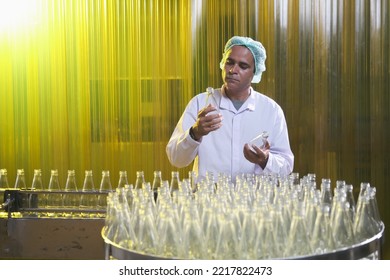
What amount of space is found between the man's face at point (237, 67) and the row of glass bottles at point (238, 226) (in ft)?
3.75

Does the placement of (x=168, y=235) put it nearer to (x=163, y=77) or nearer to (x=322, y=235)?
(x=322, y=235)

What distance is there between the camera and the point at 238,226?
177 cm

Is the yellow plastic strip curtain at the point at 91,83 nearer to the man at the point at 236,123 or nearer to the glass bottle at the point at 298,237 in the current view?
the man at the point at 236,123

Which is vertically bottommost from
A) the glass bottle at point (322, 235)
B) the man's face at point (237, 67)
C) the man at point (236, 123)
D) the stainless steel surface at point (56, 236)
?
the stainless steel surface at point (56, 236)

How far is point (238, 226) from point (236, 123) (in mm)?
1374

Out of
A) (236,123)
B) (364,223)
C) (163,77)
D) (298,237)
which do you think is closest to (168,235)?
(298,237)

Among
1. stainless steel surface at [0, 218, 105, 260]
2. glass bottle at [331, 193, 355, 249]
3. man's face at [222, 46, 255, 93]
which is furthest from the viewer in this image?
man's face at [222, 46, 255, 93]

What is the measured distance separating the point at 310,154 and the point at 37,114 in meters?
1.80

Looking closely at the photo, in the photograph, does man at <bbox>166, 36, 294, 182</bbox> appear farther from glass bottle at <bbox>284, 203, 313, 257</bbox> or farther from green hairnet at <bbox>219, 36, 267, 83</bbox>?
glass bottle at <bbox>284, 203, 313, 257</bbox>

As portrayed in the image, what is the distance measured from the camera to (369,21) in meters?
4.20

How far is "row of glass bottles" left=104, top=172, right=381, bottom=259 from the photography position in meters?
1.75

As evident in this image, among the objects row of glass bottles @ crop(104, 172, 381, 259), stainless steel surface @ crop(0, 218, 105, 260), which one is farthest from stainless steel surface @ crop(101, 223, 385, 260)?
stainless steel surface @ crop(0, 218, 105, 260)

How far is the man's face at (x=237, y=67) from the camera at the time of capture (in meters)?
3.06

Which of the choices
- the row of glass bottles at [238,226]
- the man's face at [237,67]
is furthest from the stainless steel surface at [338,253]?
the man's face at [237,67]
